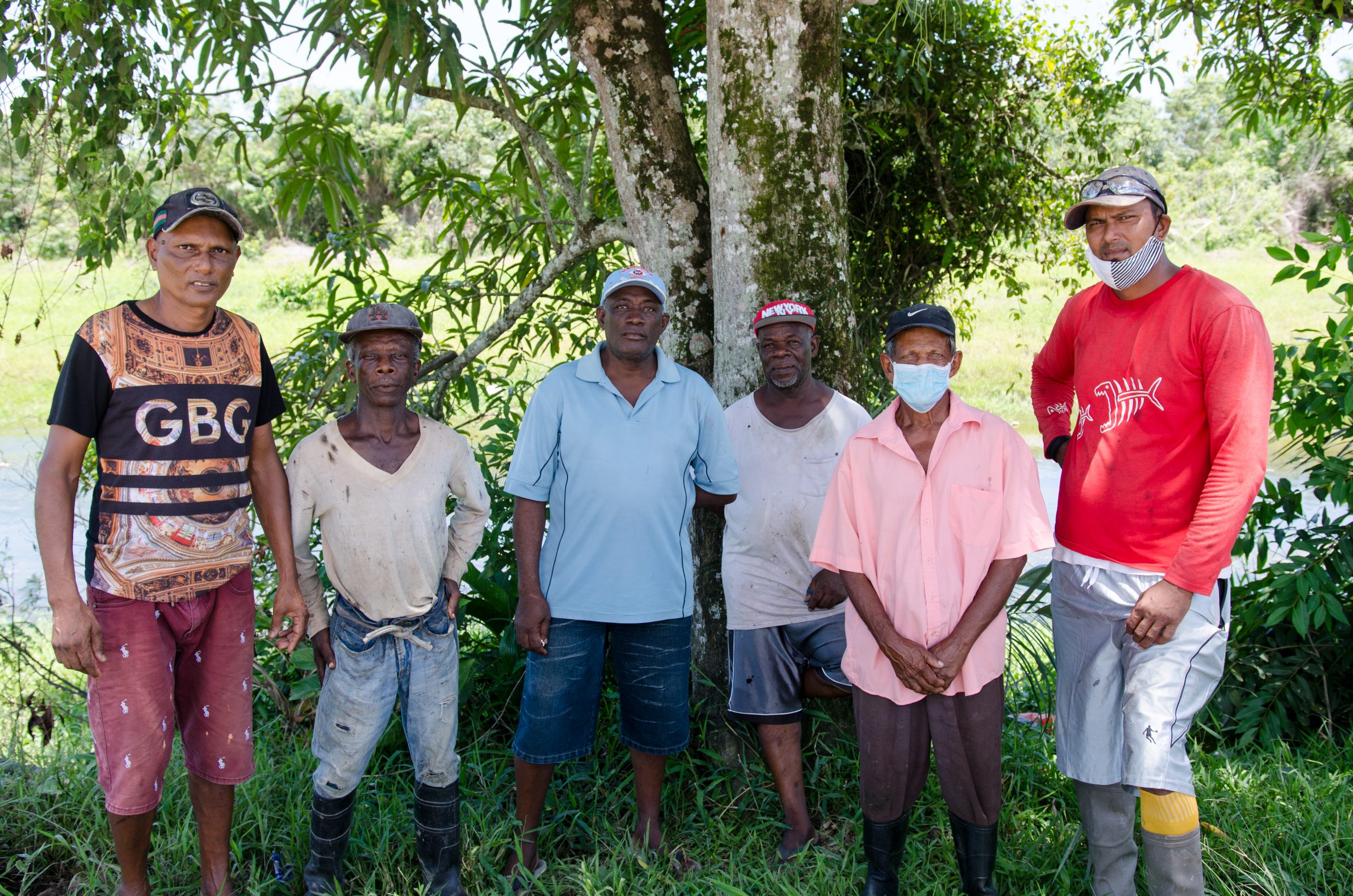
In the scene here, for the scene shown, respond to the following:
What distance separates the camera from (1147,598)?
2.66 metres

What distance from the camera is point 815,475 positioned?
11.3ft

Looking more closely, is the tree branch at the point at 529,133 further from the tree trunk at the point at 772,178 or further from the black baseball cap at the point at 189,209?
the black baseball cap at the point at 189,209

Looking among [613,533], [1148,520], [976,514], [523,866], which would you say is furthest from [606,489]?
[1148,520]

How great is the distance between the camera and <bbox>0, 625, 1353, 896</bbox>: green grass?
322 cm

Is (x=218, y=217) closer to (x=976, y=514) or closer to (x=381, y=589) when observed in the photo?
(x=381, y=589)

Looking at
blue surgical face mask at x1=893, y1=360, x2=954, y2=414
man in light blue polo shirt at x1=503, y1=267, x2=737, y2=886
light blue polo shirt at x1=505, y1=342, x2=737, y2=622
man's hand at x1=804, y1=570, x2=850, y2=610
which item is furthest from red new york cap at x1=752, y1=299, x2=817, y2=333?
man's hand at x1=804, y1=570, x2=850, y2=610

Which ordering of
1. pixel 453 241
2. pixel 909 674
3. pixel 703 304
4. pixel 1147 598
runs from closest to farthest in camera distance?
pixel 1147 598 → pixel 909 674 → pixel 703 304 → pixel 453 241

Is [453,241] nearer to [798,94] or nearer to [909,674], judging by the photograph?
[798,94]

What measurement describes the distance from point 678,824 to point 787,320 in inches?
69.8

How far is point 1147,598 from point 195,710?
2617 mm

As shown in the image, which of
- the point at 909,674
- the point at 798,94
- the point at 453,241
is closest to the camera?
the point at 909,674

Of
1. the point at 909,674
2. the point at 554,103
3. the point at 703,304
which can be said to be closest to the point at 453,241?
the point at 554,103

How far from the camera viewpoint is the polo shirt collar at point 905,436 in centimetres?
294

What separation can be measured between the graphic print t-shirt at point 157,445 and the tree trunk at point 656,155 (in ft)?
5.84
